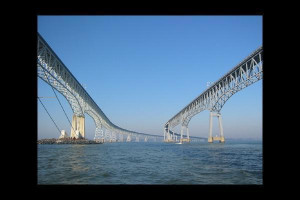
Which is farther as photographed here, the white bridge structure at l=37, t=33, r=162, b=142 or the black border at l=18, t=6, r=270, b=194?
the white bridge structure at l=37, t=33, r=162, b=142

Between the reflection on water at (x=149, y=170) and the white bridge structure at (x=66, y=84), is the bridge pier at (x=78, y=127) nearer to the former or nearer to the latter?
the white bridge structure at (x=66, y=84)

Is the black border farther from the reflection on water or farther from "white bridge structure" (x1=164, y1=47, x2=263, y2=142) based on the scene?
"white bridge structure" (x1=164, y1=47, x2=263, y2=142)

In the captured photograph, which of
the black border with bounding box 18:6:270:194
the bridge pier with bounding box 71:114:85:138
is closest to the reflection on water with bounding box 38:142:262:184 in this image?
the black border with bounding box 18:6:270:194
